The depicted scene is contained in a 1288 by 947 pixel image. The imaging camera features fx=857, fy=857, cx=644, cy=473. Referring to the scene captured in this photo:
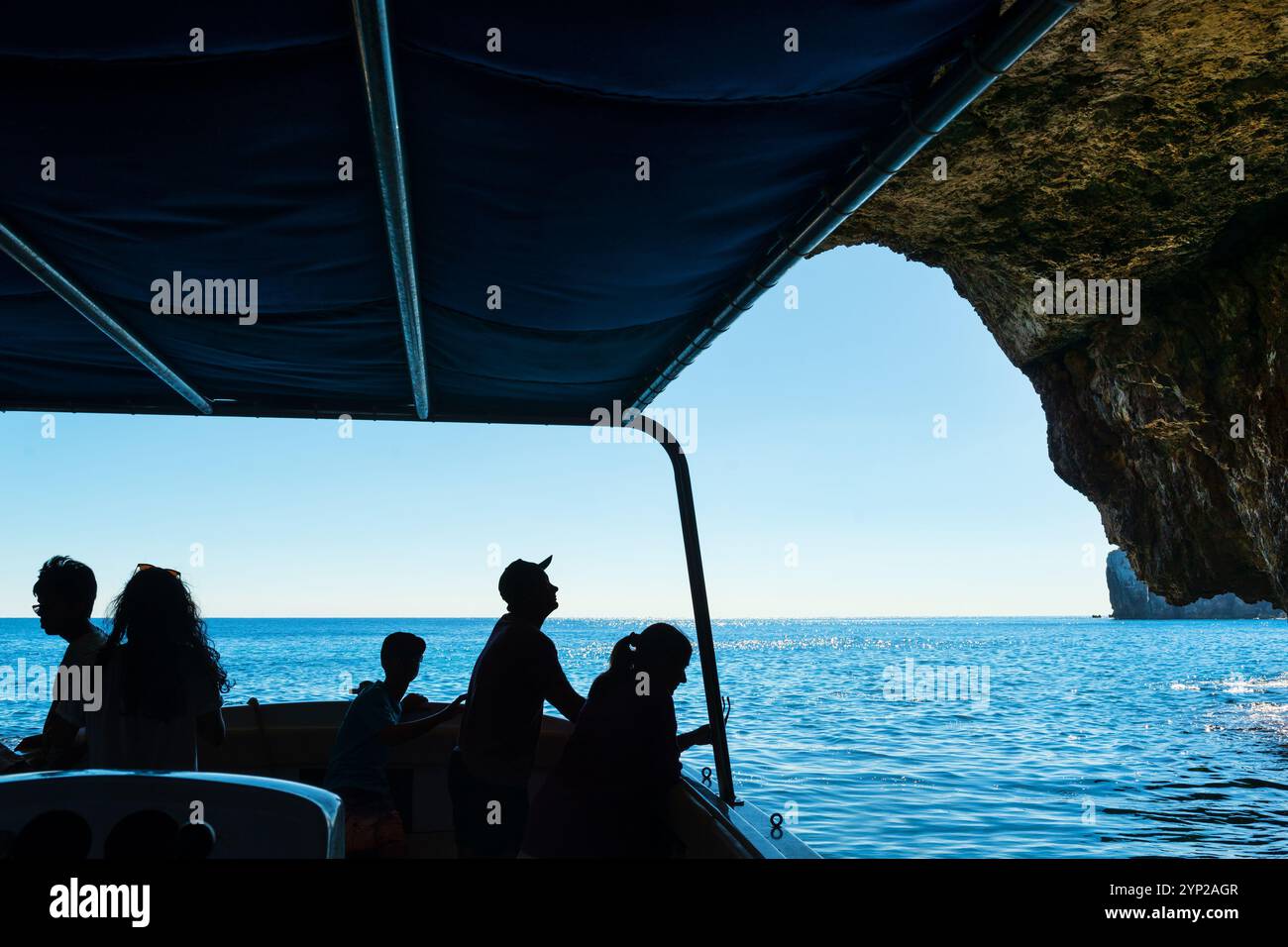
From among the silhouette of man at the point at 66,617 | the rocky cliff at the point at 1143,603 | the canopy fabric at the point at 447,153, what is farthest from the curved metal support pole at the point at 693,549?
the rocky cliff at the point at 1143,603

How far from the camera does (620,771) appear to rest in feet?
10.7

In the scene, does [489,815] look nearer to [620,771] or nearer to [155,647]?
[620,771]

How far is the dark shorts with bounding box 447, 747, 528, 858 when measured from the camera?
3.38m

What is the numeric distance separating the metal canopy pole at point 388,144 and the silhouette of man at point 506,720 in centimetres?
116

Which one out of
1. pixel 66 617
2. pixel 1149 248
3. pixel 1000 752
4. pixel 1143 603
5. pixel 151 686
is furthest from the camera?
pixel 1143 603

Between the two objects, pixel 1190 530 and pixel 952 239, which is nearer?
pixel 952 239

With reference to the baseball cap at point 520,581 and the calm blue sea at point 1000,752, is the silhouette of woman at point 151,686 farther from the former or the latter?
the calm blue sea at point 1000,752

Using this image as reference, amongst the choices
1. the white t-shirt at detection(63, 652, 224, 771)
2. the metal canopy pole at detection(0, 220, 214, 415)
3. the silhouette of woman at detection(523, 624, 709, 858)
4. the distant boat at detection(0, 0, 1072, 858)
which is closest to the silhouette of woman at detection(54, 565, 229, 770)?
the white t-shirt at detection(63, 652, 224, 771)

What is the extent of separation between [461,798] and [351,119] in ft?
8.37

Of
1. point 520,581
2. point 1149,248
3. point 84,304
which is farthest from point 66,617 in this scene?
point 1149,248

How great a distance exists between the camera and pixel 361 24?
172cm

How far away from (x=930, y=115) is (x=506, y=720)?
2560mm
